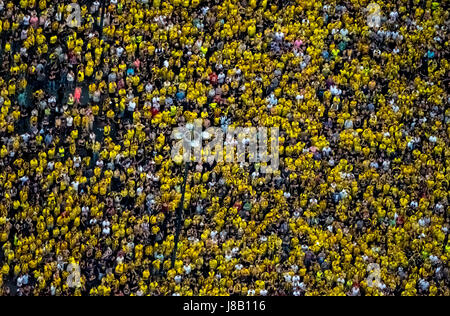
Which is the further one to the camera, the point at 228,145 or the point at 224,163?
the point at 228,145

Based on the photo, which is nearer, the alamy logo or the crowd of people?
the crowd of people

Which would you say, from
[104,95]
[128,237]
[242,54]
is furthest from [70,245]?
[242,54]

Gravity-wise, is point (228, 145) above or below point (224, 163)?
above

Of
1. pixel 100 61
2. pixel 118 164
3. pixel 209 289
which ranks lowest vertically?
pixel 209 289

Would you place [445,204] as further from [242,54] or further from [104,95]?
[104,95]
